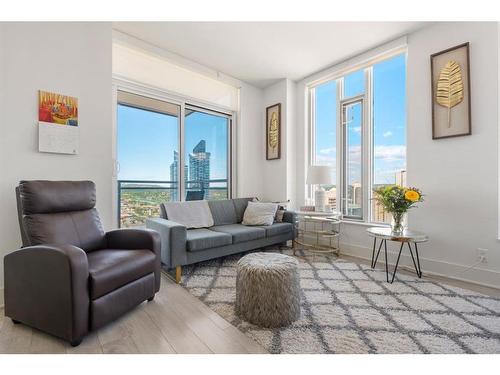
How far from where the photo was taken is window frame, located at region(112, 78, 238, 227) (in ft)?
10.1

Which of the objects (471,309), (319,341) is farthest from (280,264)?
(471,309)

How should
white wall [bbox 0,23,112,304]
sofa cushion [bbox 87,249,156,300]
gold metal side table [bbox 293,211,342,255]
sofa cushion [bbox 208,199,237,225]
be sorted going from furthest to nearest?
sofa cushion [bbox 208,199,237,225]
gold metal side table [bbox 293,211,342,255]
white wall [bbox 0,23,112,304]
sofa cushion [bbox 87,249,156,300]

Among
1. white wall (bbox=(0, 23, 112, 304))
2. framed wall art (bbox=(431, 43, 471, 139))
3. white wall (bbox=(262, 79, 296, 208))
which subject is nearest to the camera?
white wall (bbox=(0, 23, 112, 304))

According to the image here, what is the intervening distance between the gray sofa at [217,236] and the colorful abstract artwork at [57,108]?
1.27m

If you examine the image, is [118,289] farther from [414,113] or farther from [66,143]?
[414,113]

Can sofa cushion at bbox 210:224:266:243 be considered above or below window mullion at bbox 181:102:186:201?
below

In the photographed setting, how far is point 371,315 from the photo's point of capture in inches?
72.8

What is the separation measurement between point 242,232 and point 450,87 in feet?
8.98

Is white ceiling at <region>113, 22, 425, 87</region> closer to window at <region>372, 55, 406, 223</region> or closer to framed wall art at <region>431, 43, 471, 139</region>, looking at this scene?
window at <region>372, 55, 406, 223</region>

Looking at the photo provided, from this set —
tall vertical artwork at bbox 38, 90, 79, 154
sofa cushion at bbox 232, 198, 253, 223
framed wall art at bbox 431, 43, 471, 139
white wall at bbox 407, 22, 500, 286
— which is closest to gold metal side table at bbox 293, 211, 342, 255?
sofa cushion at bbox 232, 198, 253, 223

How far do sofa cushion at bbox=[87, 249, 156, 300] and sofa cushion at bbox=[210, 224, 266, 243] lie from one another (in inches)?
45.1

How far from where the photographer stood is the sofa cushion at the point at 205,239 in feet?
8.58

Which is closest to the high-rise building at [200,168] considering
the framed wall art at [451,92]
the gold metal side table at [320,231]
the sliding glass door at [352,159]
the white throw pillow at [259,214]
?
the white throw pillow at [259,214]

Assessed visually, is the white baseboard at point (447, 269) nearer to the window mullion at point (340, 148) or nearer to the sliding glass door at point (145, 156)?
the window mullion at point (340, 148)
